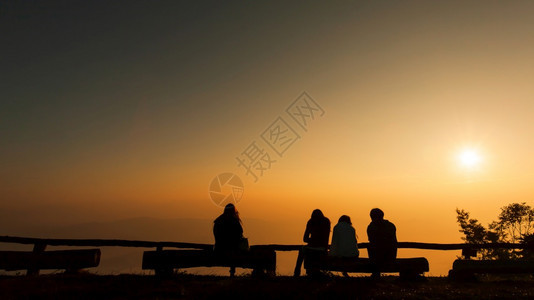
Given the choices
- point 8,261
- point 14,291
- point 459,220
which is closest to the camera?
point 14,291

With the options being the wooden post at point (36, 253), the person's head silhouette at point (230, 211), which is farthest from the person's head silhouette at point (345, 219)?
the wooden post at point (36, 253)

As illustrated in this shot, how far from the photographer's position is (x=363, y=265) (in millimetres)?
9422

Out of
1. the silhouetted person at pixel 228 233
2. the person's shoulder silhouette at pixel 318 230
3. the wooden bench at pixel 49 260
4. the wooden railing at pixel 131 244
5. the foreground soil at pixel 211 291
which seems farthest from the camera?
the wooden railing at pixel 131 244

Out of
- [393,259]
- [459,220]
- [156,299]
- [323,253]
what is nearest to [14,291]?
[156,299]

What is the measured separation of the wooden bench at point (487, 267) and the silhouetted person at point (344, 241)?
3.14 metres

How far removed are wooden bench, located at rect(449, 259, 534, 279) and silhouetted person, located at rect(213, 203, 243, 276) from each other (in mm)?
6240

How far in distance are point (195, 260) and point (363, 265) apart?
4.34 metres

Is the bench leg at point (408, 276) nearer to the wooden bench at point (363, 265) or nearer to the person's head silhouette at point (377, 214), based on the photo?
the wooden bench at point (363, 265)

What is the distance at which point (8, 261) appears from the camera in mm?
10102

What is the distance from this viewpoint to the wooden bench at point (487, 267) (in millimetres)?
10445

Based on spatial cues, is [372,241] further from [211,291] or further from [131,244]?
[131,244]

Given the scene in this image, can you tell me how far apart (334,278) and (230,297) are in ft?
13.8

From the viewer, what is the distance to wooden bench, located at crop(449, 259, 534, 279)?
1045 cm

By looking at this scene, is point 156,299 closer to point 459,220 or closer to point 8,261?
point 8,261
